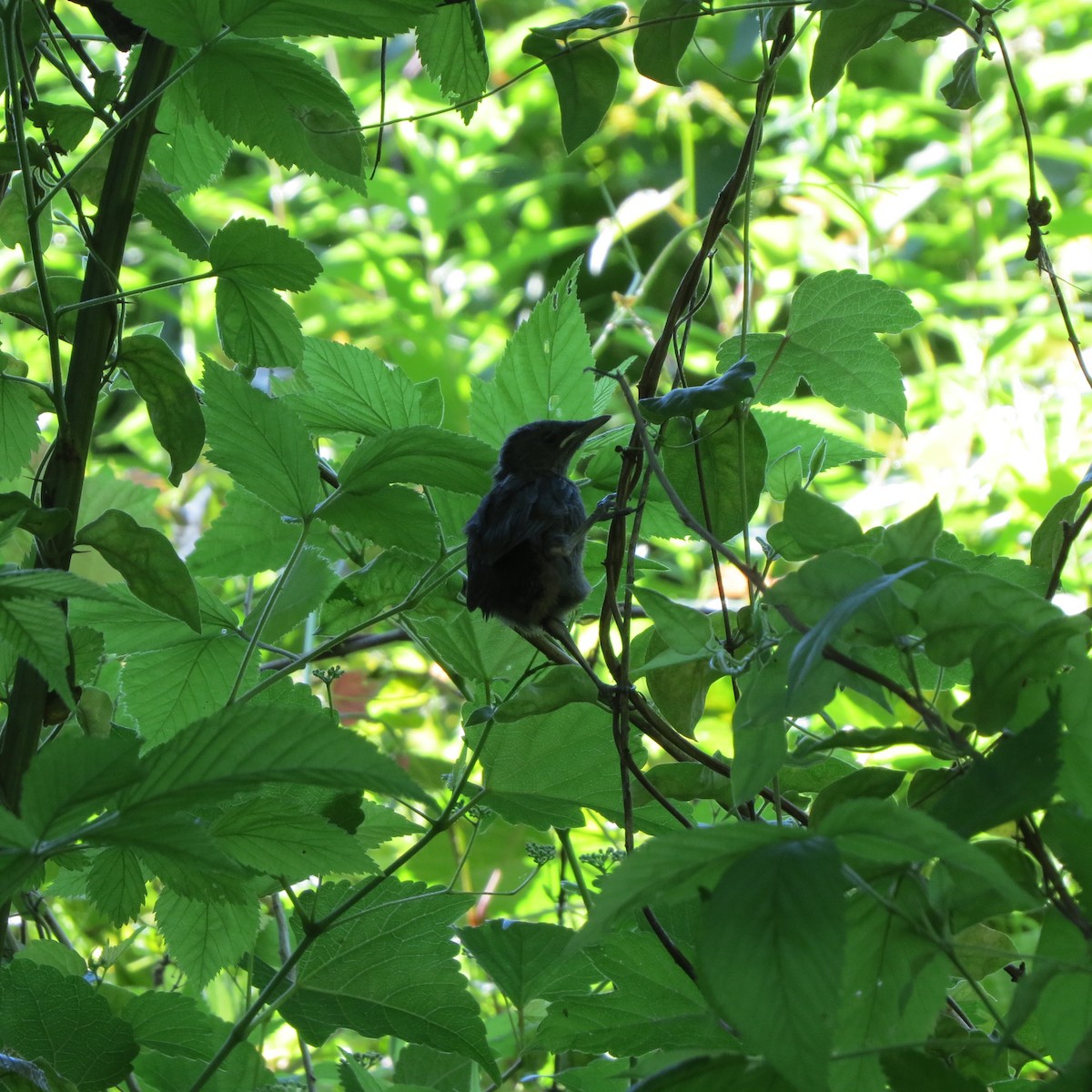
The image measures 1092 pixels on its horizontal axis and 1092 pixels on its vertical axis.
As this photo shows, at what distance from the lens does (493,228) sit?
4.06 m

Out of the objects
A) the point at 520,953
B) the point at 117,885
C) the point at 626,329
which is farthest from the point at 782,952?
the point at 626,329

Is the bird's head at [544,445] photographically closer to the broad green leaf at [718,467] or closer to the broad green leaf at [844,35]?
the broad green leaf at [718,467]


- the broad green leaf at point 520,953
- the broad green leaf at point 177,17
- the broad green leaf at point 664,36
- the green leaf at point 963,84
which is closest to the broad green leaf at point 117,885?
the broad green leaf at point 520,953

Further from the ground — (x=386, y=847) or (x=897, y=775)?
(x=897, y=775)

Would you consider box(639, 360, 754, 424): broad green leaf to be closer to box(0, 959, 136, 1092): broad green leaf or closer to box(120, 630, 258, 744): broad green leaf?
box(120, 630, 258, 744): broad green leaf

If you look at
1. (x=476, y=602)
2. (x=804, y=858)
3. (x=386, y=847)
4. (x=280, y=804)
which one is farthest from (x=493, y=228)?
(x=804, y=858)

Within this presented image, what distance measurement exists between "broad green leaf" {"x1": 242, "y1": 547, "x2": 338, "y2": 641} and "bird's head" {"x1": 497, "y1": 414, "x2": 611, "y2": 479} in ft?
0.78

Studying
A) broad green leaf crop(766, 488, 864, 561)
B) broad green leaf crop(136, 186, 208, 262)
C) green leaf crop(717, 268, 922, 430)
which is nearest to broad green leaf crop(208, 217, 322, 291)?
broad green leaf crop(136, 186, 208, 262)

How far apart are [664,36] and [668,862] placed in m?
0.65

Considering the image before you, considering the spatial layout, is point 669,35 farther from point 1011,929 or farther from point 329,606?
point 1011,929

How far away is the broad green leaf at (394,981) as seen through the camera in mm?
789

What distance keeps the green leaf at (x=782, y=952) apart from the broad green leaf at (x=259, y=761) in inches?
A: 5.8

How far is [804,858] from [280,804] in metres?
0.39

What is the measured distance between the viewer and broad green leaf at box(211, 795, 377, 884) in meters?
0.72
